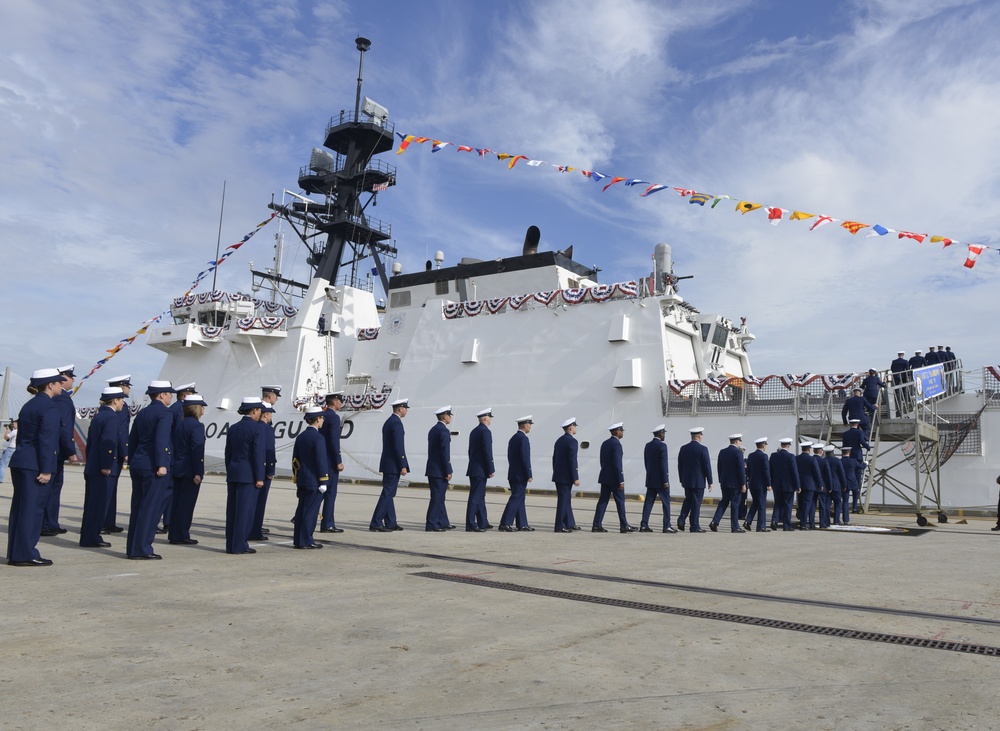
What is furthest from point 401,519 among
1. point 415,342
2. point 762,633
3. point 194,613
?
point 415,342

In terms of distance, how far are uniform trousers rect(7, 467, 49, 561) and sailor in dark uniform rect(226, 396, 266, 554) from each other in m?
1.47

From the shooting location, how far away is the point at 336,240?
87.0 ft

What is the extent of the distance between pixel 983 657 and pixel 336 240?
25.1 meters

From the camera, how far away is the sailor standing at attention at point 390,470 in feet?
29.3

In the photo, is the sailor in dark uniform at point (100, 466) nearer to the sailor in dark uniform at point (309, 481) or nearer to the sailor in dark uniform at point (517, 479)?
the sailor in dark uniform at point (309, 481)

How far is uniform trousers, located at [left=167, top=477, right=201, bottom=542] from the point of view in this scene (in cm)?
723

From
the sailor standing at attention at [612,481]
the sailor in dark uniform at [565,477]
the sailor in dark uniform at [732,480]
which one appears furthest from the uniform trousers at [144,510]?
the sailor in dark uniform at [732,480]

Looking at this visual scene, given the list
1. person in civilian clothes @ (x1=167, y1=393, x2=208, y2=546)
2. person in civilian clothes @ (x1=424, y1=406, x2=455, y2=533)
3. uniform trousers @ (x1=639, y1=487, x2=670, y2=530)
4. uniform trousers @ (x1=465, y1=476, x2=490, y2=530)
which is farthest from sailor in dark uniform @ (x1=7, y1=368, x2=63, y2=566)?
uniform trousers @ (x1=639, y1=487, x2=670, y2=530)

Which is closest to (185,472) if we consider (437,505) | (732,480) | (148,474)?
(148,474)

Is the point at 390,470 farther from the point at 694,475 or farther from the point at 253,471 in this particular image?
the point at 694,475

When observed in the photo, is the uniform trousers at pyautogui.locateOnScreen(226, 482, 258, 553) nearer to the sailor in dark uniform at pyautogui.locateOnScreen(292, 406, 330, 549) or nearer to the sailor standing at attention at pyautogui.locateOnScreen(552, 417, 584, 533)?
the sailor in dark uniform at pyautogui.locateOnScreen(292, 406, 330, 549)

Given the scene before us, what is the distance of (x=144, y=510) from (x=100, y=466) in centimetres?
133

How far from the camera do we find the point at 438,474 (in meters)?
9.44

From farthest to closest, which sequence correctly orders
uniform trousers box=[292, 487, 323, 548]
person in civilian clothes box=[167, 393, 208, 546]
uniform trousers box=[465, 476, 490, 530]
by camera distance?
1. uniform trousers box=[465, 476, 490, 530]
2. person in civilian clothes box=[167, 393, 208, 546]
3. uniform trousers box=[292, 487, 323, 548]
